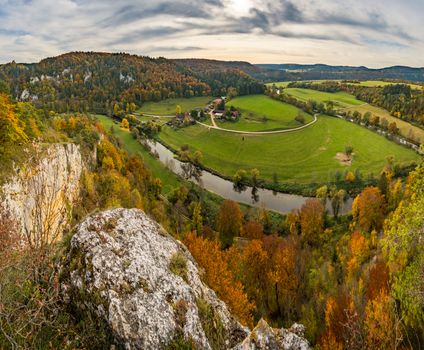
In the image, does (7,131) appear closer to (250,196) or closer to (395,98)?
(250,196)

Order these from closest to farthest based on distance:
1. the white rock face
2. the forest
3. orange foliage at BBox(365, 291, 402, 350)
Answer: orange foliage at BBox(365, 291, 402, 350), the forest, the white rock face

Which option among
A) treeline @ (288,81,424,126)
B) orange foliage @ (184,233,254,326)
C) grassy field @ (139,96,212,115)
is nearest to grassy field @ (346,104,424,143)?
treeline @ (288,81,424,126)

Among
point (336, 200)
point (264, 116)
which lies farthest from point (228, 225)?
point (264, 116)

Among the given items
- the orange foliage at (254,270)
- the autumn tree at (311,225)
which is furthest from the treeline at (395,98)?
the orange foliage at (254,270)

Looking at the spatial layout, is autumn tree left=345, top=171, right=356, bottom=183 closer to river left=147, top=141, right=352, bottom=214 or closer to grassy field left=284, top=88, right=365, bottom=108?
river left=147, top=141, right=352, bottom=214

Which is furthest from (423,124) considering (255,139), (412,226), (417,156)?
(412,226)
